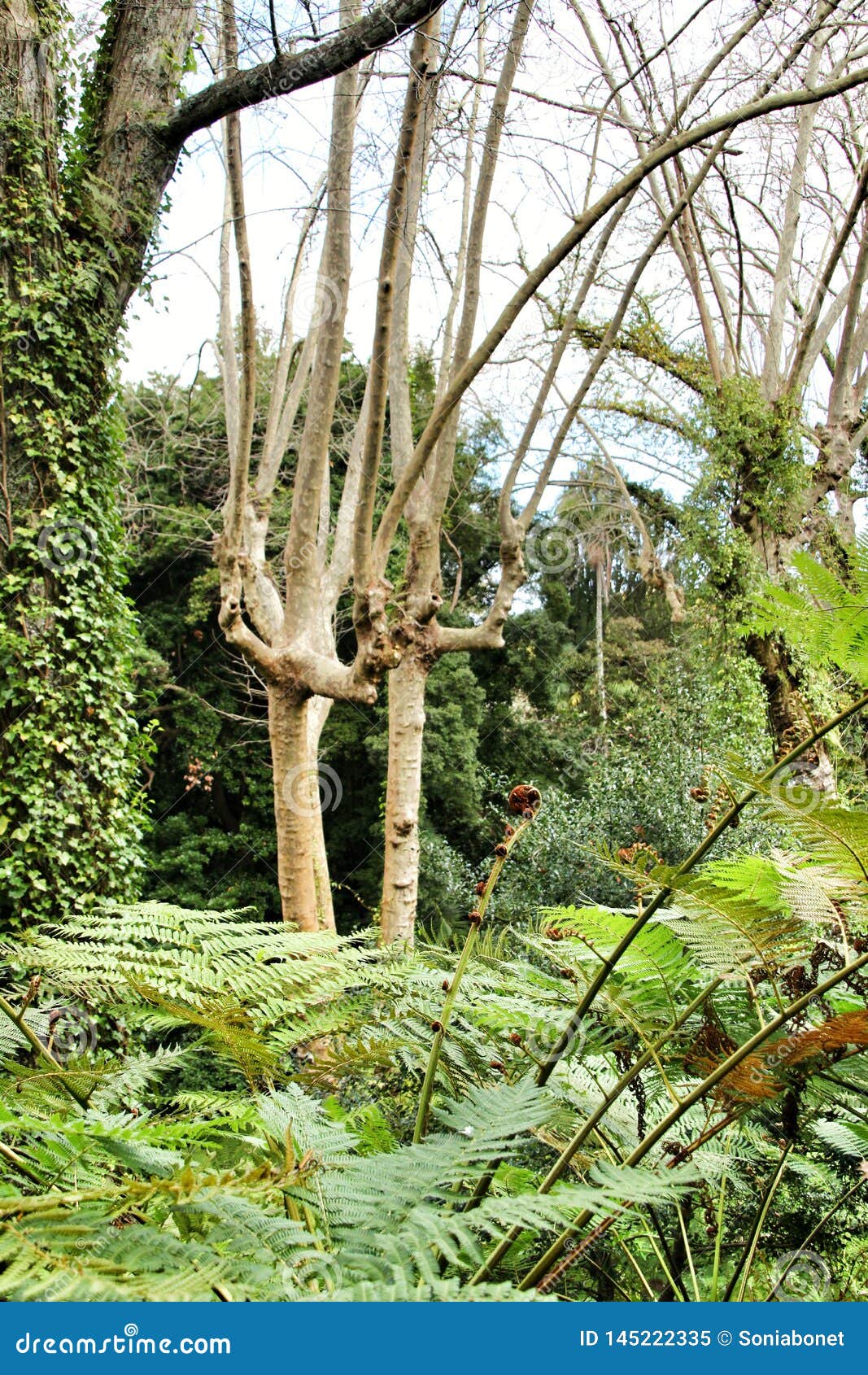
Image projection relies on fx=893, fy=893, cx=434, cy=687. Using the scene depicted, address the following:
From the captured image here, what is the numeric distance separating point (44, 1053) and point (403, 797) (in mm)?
6185

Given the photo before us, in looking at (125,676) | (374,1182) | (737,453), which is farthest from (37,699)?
(737,453)

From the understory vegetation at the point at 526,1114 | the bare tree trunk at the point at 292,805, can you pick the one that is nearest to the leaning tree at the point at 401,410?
the bare tree trunk at the point at 292,805

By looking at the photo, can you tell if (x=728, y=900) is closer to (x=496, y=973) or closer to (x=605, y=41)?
(x=496, y=973)

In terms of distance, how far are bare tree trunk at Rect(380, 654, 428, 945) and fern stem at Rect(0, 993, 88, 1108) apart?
600 cm

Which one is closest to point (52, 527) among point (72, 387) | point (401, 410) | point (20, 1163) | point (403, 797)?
point (72, 387)

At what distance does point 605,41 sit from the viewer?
7820 millimetres

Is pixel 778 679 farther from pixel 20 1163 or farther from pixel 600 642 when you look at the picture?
pixel 600 642

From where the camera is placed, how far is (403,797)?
22.6 feet

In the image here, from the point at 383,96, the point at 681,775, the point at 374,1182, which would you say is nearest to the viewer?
the point at 374,1182

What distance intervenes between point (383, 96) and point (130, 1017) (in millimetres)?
4829

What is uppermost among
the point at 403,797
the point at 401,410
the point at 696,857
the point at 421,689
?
the point at 401,410

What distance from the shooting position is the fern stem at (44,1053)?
707 mm

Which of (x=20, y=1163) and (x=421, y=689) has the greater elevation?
(x=421, y=689)

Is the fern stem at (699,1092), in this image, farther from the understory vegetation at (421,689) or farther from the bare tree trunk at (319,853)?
the bare tree trunk at (319,853)
